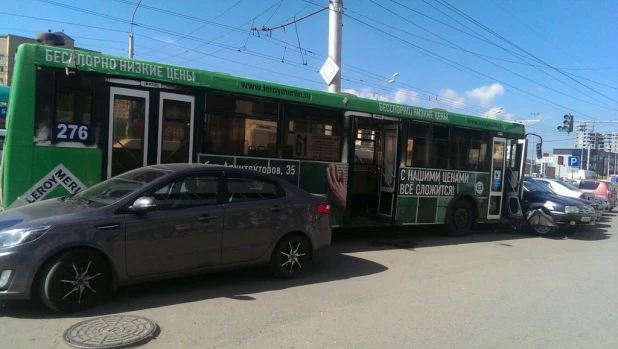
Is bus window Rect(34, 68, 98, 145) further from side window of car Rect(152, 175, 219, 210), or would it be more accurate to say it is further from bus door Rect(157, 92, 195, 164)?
side window of car Rect(152, 175, 219, 210)

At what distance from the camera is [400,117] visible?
10.0 m

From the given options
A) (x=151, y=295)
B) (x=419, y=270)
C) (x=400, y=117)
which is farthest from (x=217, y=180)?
(x=400, y=117)

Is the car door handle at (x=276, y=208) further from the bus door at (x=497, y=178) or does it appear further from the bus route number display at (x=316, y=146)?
the bus door at (x=497, y=178)

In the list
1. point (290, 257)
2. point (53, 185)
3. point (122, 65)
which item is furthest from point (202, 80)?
point (290, 257)

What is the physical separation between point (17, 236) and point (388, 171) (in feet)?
25.8

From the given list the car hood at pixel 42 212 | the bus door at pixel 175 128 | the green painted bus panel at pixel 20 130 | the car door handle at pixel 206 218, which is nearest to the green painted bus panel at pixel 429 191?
the bus door at pixel 175 128

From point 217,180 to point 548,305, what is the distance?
192 inches

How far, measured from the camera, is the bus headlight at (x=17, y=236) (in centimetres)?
431

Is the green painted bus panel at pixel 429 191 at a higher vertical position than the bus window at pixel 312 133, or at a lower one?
lower

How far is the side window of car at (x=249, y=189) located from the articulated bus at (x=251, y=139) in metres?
1.60

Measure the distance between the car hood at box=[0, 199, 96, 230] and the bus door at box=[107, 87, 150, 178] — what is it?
1518 millimetres

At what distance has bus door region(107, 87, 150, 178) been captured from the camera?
6590mm

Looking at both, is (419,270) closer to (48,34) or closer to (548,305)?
(548,305)

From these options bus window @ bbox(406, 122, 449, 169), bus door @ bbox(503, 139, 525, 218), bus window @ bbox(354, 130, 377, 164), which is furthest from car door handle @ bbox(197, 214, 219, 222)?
bus door @ bbox(503, 139, 525, 218)
